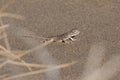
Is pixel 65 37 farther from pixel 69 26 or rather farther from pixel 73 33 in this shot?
pixel 69 26

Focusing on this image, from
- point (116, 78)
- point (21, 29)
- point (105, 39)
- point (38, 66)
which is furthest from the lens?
point (21, 29)

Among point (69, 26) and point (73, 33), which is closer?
point (73, 33)

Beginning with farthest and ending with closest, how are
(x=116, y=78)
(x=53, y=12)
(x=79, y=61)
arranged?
(x=53, y=12), (x=79, y=61), (x=116, y=78)

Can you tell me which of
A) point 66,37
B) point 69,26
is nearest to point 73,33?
point 66,37

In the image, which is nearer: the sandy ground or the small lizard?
the sandy ground

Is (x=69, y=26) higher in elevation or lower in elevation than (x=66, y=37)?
higher

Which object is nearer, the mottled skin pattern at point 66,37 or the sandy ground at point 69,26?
the sandy ground at point 69,26

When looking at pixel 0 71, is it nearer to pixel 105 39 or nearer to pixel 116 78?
pixel 116 78

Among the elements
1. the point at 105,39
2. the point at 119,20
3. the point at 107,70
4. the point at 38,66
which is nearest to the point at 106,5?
the point at 119,20
